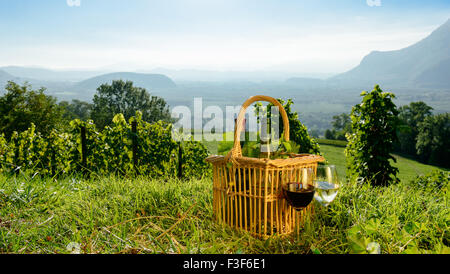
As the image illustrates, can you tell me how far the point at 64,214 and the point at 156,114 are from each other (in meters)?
37.6

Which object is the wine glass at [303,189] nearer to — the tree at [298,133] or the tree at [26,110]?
the tree at [298,133]

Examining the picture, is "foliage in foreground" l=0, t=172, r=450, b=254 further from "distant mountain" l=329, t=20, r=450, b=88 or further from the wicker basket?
"distant mountain" l=329, t=20, r=450, b=88

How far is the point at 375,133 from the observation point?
4945 millimetres

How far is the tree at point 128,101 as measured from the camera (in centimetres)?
3689

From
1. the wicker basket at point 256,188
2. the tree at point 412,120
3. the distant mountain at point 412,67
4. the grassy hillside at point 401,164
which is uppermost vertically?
the distant mountain at point 412,67

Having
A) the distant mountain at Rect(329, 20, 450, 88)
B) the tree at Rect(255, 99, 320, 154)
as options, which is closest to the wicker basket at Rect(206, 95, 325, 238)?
the tree at Rect(255, 99, 320, 154)

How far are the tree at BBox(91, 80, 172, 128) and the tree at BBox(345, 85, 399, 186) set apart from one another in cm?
3421

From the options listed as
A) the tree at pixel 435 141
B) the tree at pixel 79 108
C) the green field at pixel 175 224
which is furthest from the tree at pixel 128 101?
the green field at pixel 175 224

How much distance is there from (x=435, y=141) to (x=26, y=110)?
35608mm

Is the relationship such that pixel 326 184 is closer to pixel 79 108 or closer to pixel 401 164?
pixel 401 164

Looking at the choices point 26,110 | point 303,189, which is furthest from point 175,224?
point 26,110
